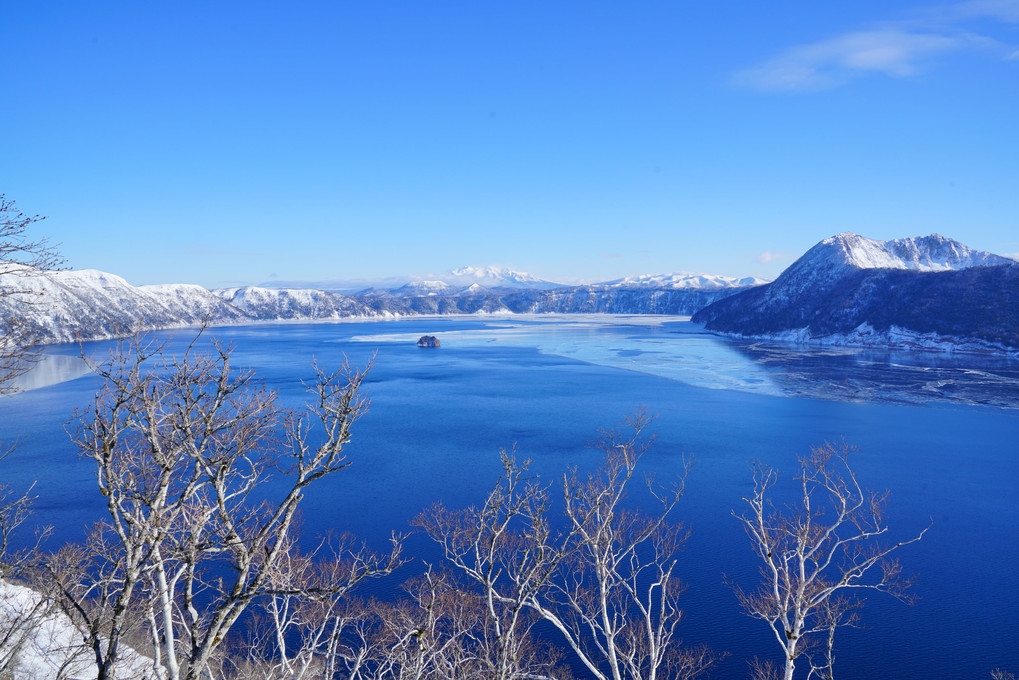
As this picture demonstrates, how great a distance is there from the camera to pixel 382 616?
11.5 meters

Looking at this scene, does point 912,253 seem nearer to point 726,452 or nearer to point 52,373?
point 726,452

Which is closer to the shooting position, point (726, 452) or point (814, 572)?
point (814, 572)

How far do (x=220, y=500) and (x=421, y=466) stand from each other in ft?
57.7

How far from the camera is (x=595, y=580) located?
13.5 metres

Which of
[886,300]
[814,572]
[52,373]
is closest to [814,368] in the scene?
[886,300]

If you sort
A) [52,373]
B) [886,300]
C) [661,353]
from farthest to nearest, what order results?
[886,300] → [661,353] → [52,373]

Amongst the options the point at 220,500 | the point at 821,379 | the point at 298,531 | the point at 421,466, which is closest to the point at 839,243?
the point at 821,379

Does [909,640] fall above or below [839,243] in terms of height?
below

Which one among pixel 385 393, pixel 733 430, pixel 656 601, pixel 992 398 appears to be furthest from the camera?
pixel 385 393

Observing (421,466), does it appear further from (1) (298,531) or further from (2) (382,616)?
(2) (382,616)

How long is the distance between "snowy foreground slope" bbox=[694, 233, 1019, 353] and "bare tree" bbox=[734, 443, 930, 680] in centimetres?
5382

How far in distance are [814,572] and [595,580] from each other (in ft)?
18.8

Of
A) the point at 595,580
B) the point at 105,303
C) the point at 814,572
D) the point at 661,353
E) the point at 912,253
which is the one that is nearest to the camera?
the point at 814,572

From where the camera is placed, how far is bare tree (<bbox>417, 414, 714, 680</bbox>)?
332 inches
